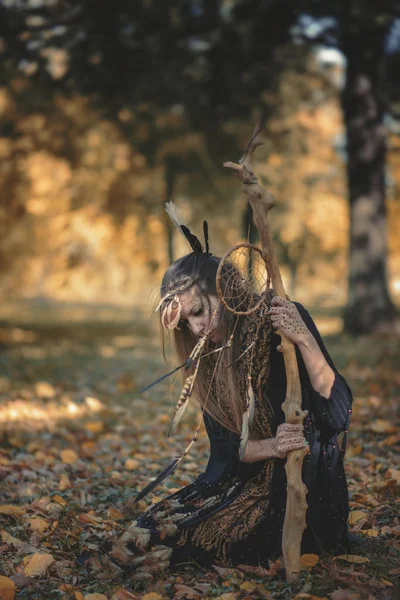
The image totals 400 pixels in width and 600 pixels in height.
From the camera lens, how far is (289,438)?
251cm

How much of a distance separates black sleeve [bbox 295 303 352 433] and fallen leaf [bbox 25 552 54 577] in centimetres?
133

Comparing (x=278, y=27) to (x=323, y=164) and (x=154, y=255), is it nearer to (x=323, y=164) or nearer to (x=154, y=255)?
(x=323, y=164)

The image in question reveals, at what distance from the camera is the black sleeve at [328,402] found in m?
2.56

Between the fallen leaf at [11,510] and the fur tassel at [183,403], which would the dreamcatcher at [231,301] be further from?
the fallen leaf at [11,510]

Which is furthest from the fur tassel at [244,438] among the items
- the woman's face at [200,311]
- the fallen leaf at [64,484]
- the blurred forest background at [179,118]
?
the blurred forest background at [179,118]

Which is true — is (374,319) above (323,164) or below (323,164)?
below

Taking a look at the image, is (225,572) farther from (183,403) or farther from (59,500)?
(59,500)

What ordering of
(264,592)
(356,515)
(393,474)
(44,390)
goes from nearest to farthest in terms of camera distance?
(264,592), (356,515), (393,474), (44,390)

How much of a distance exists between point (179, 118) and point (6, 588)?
11.7m

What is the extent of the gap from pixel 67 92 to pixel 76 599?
9.78 metres

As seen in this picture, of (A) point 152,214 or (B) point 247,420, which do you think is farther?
(A) point 152,214

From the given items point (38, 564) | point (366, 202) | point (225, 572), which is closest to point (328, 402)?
point (225, 572)

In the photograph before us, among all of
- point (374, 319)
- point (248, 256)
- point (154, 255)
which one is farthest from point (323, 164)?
point (248, 256)

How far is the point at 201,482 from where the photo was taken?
2938mm
